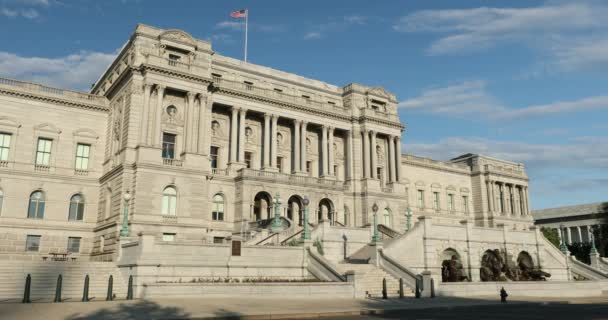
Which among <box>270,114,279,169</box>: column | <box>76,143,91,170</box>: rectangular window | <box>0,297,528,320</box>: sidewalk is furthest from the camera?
<box>270,114,279,169</box>: column

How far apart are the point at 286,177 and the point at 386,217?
14286 millimetres

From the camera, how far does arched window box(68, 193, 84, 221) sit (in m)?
45.1

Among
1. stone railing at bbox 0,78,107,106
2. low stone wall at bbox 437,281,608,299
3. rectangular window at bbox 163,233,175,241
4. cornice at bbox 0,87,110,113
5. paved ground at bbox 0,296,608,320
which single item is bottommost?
paved ground at bbox 0,296,608,320

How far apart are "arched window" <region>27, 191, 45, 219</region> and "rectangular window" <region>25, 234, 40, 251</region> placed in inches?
66.2

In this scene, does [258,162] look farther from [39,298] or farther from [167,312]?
[167,312]

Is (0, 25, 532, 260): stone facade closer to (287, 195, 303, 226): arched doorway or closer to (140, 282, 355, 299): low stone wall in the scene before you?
(287, 195, 303, 226): arched doorway

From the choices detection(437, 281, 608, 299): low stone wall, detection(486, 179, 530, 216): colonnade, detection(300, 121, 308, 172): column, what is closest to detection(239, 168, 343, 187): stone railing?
detection(300, 121, 308, 172): column

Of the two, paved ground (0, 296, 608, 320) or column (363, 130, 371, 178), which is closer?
paved ground (0, 296, 608, 320)

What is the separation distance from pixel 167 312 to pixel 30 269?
13.3 meters

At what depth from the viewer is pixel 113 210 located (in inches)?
1686

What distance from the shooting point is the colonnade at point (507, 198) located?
78875 mm

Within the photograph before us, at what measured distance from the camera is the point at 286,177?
5019 cm

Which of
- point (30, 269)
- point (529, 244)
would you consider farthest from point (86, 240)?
point (529, 244)

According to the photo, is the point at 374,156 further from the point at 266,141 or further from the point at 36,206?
the point at 36,206
